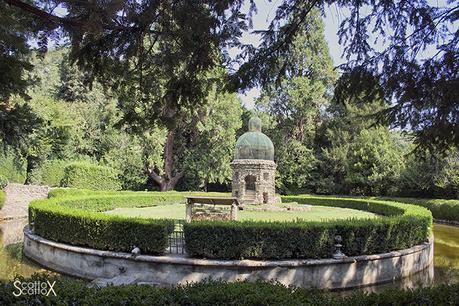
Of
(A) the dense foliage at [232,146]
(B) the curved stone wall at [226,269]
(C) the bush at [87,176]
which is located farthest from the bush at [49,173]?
(B) the curved stone wall at [226,269]

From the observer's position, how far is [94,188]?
3116 centimetres

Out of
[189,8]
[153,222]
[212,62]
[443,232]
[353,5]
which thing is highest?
[353,5]

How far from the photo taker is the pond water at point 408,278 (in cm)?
1157

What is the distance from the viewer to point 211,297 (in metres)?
4.84

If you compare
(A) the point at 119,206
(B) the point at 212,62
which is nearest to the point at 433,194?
(A) the point at 119,206

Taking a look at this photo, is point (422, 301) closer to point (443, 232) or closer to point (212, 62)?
point (212, 62)

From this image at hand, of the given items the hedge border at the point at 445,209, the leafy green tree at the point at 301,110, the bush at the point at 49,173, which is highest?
the leafy green tree at the point at 301,110

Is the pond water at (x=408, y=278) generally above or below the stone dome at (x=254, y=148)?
below

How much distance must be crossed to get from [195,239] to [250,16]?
6.11 metres

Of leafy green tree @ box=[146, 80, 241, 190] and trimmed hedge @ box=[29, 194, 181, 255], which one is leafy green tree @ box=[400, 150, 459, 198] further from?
trimmed hedge @ box=[29, 194, 181, 255]

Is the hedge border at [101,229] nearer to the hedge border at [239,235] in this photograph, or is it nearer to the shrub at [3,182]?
the hedge border at [239,235]

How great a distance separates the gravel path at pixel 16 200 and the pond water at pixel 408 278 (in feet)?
10.5

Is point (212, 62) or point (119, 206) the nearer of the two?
point (212, 62)

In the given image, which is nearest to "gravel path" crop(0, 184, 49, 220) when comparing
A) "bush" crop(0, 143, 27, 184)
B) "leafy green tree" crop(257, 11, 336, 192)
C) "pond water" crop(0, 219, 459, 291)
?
"bush" crop(0, 143, 27, 184)
